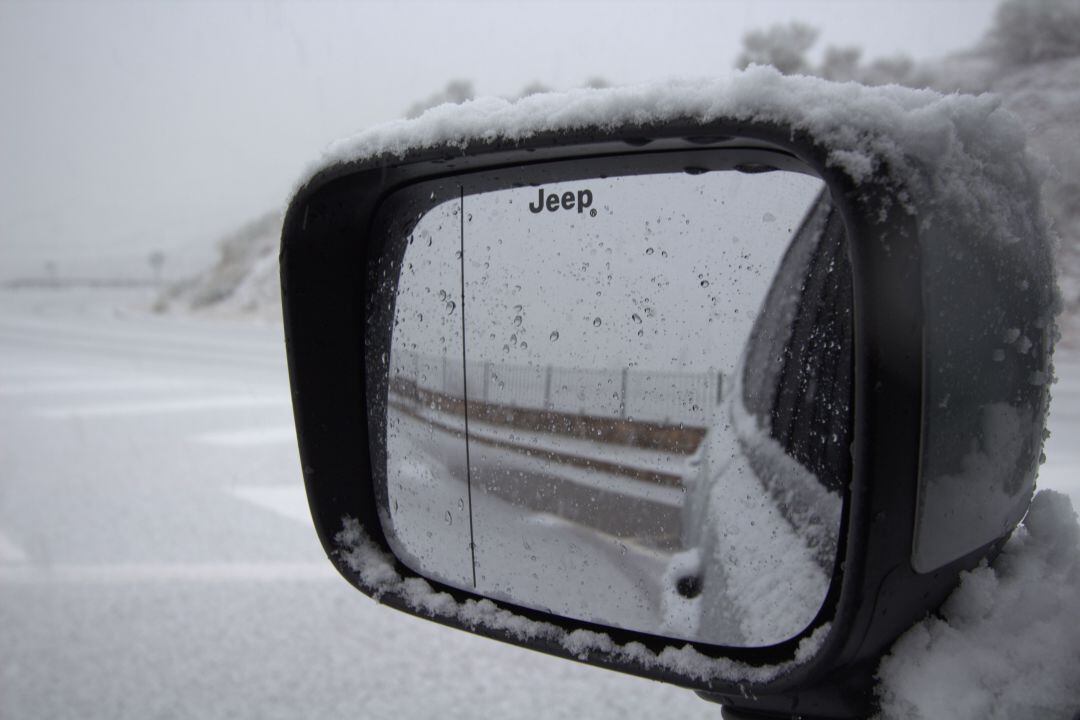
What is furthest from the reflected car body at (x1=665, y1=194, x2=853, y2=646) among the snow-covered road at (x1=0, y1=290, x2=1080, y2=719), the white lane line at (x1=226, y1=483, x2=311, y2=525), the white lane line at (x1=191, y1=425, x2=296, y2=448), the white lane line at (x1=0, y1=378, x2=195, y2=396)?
the white lane line at (x1=0, y1=378, x2=195, y2=396)

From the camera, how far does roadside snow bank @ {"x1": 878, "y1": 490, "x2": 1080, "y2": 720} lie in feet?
2.89

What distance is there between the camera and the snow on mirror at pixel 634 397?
40.0 inches

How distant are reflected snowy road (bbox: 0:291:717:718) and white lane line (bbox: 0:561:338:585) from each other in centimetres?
1

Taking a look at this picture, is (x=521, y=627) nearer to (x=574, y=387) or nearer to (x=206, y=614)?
(x=574, y=387)

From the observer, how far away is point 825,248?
1.02m

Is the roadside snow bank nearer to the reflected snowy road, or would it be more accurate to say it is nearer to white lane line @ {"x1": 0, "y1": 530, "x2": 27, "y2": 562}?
the reflected snowy road

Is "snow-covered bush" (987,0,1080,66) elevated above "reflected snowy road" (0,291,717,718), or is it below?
above

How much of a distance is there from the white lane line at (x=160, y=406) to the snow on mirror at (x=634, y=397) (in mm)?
8093

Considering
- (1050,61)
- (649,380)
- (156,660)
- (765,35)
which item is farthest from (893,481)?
(765,35)

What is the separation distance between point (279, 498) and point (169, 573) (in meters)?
1.22

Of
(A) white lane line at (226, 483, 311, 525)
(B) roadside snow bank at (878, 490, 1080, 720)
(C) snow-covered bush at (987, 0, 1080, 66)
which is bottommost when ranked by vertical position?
(A) white lane line at (226, 483, 311, 525)

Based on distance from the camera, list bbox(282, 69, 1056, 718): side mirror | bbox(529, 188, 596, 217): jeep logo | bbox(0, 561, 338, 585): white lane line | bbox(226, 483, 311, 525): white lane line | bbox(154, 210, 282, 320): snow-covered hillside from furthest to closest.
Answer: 1. bbox(154, 210, 282, 320): snow-covered hillside
2. bbox(226, 483, 311, 525): white lane line
3. bbox(0, 561, 338, 585): white lane line
4. bbox(529, 188, 596, 217): jeep logo
5. bbox(282, 69, 1056, 718): side mirror

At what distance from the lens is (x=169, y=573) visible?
4.29 meters

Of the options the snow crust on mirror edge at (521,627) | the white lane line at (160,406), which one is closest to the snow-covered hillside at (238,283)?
the white lane line at (160,406)
